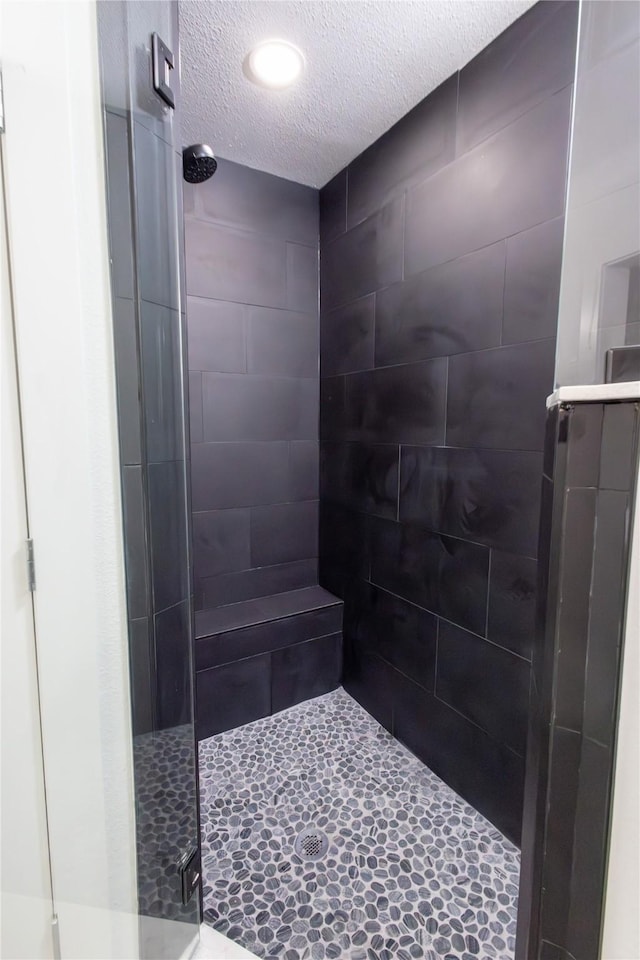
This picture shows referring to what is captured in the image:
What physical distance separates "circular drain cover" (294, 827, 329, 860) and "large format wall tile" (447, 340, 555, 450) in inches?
52.8

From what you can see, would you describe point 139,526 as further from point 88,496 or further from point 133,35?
point 133,35

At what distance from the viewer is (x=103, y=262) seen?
2.08ft

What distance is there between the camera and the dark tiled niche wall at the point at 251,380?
5.92 ft

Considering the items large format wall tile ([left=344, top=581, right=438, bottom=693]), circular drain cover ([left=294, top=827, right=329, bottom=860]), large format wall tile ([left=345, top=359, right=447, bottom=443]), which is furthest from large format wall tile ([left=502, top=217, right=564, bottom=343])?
circular drain cover ([left=294, top=827, right=329, bottom=860])

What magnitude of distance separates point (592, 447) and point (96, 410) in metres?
0.71

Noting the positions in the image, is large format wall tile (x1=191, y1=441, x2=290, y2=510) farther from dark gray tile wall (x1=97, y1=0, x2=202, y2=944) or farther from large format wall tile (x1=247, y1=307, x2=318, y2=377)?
dark gray tile wall (x1=97, y1=0, x2=202, y2=944)

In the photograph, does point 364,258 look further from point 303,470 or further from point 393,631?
point 393,631

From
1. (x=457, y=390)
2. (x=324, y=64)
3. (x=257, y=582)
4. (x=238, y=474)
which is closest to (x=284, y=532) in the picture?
(x=257, y=582)

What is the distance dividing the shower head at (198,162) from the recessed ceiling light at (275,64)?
32 cm

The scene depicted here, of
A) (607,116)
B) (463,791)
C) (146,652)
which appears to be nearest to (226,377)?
(146,652)

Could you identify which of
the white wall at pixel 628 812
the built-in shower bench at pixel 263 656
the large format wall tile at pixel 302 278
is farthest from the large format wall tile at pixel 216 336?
the white wall at pixel 628 812

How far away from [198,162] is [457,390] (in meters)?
1.10

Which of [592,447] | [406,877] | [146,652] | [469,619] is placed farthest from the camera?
[469,619]

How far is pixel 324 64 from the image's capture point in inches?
50.2
